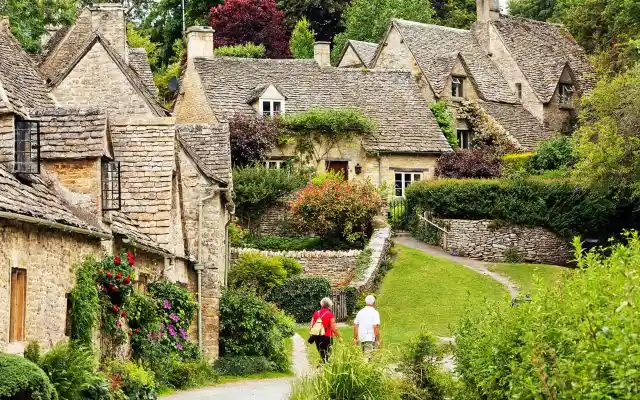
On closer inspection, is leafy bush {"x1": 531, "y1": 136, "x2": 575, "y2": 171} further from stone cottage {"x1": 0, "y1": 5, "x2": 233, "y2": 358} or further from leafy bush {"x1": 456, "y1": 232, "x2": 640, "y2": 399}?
leafy bush {"x1": 456, "y1": 232, "x2": 640, "y2": 399}

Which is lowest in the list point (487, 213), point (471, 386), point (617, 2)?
→ point (471, 386)

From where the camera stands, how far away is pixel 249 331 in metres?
33.0

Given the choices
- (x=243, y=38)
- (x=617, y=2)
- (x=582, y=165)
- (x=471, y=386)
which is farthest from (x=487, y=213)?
(x=243, y=38)

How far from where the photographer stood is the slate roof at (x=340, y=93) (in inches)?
2387

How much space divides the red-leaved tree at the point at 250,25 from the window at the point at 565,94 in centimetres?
2300

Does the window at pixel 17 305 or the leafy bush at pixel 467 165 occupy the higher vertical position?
the leafy bush at pixel 467 165

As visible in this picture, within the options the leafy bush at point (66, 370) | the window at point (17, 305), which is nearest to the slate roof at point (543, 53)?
the leafy bush at point (66, 370)

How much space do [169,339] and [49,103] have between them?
17.8 feet

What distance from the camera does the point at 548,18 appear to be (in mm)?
90375

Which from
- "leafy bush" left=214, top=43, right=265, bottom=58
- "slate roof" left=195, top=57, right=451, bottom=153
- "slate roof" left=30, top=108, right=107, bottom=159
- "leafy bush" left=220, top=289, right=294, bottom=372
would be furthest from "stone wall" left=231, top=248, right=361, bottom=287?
"leafy bush" left=214, top=43, right=265, bottom=58

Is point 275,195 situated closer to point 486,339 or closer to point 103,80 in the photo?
point 103,80

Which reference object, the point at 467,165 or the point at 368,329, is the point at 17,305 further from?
the point at 467,165

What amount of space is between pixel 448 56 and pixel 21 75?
42904mm

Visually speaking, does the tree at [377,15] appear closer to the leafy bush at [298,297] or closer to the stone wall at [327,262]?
the stone wall at [327,262]
